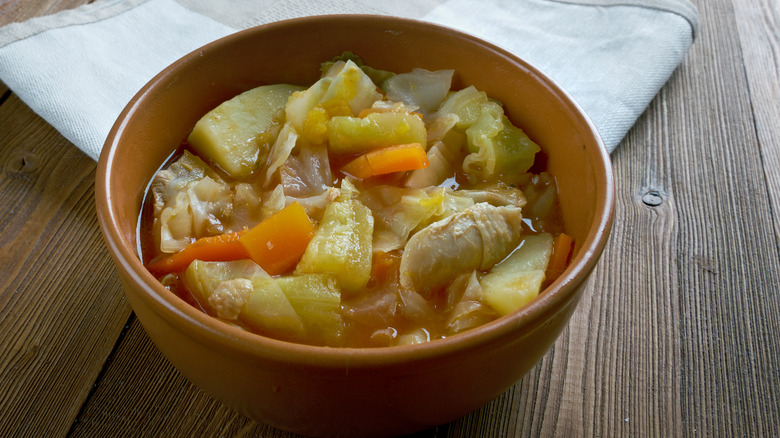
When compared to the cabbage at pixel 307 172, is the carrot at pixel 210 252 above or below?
below

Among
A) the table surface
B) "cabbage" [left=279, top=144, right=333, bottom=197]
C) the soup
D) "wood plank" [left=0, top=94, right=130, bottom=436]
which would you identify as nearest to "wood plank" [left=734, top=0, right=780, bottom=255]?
the table surface

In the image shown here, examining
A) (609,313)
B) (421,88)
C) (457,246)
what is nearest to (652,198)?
(609,313)

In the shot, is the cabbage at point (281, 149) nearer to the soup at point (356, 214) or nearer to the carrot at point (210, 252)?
the soup at point (356, 214)

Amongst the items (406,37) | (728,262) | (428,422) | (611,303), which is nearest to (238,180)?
(406,37)

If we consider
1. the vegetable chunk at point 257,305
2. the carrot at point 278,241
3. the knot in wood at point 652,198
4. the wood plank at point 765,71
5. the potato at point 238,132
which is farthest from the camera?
the wood plank at point 765,71

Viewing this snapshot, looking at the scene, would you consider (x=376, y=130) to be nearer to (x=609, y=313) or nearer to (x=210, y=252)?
(x=210, y=252)

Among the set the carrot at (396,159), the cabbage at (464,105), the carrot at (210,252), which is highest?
the cabbage at (464,105)

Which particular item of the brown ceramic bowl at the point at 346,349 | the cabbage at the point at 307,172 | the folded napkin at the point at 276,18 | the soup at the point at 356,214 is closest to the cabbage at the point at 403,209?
the soup at the point at 356,214
